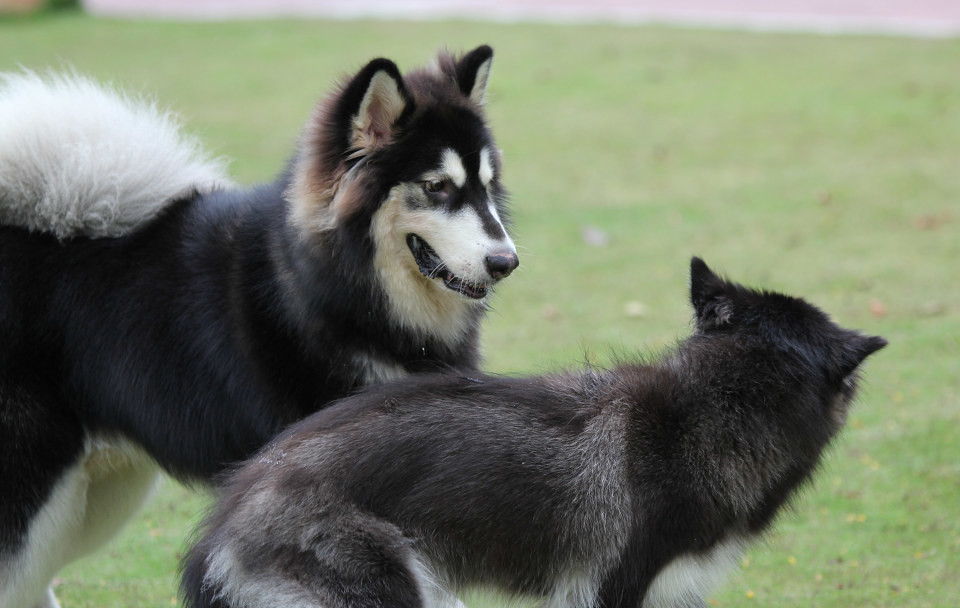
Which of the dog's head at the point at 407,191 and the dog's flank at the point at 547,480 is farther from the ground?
the dog's head at the point at 407,191

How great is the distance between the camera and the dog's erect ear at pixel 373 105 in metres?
4.51

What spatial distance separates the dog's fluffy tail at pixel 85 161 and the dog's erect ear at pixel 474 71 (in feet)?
4.50

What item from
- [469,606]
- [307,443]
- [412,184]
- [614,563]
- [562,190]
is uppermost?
[412,184]

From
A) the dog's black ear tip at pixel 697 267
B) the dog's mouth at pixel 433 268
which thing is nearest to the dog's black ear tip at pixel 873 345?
the dog's black ear tip at pixel 697 267

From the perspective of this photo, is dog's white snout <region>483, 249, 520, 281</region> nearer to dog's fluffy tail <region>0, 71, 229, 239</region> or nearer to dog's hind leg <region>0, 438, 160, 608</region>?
dog's fluffy tail <region>0, 71, 229, 239</region>

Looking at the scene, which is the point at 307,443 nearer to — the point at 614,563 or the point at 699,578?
the point at 614,563

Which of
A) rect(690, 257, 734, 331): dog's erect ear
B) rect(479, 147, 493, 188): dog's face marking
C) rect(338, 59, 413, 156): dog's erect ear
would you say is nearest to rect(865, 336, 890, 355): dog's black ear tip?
rect(690, 257, 734, 331): dog's erect ear

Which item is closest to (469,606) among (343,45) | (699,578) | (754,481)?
(699,578)

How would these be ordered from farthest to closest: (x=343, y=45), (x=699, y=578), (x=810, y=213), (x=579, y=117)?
(x=343, y=45)
(x=579, y=117)
(x=810, y=213)
(x=699, y=578)

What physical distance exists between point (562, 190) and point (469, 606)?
8.81 meters

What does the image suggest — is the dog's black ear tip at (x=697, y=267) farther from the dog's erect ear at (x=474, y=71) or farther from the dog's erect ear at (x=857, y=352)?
the dog's erect ear at (x=474, y=71)

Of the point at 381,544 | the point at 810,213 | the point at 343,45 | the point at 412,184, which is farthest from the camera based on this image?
the point at 343,45

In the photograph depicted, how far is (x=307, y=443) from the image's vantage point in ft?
13.4

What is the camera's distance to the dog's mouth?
4.66m
